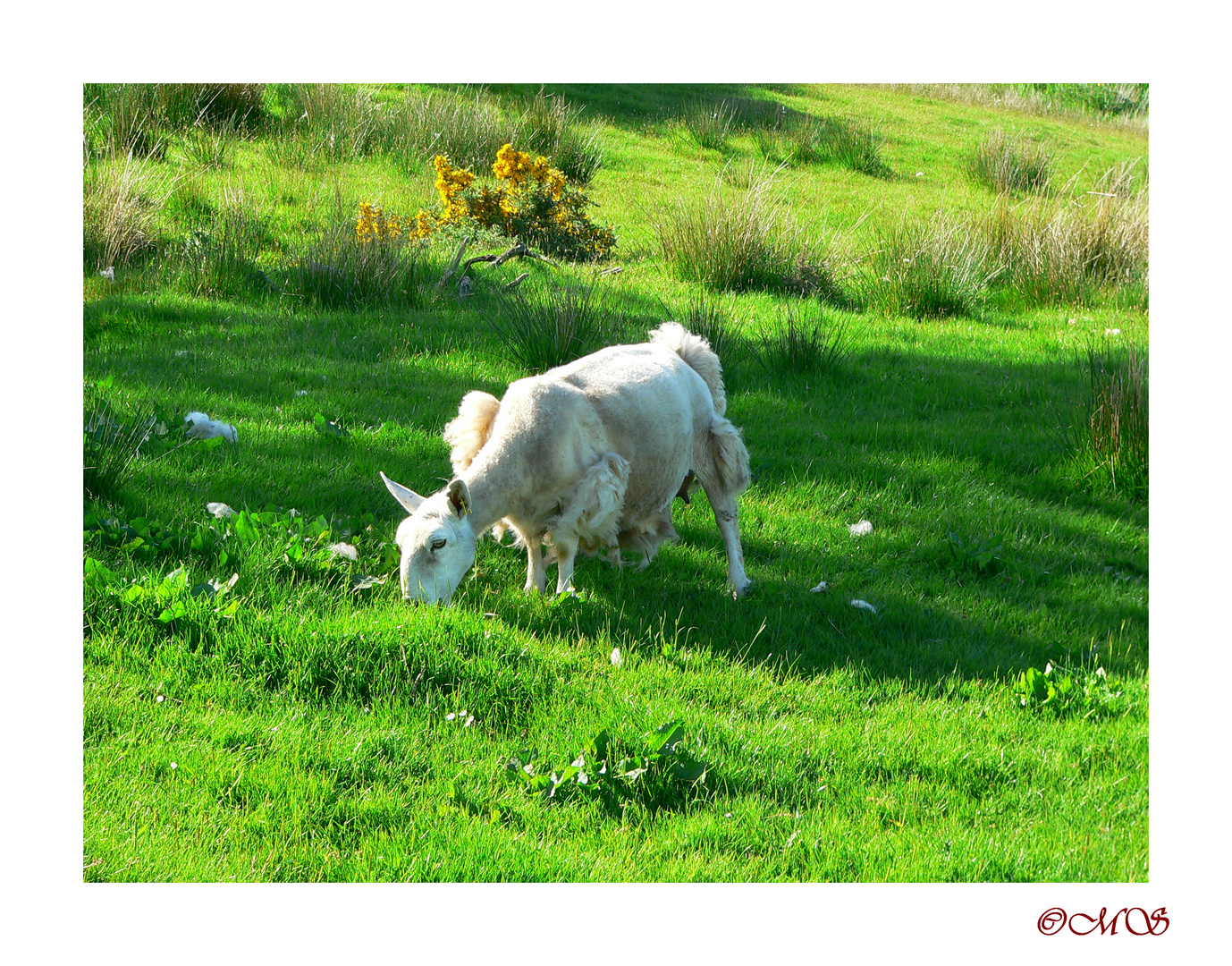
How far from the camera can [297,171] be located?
14930mm

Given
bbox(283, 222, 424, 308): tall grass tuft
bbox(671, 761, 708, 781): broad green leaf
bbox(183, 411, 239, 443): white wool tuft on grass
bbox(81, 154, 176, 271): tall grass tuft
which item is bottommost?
bbox(671, 761, 708, 781): broad green leaf

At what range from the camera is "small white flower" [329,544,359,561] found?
215 inches

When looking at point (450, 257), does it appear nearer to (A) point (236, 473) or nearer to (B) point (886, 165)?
(A) point (236, 473)

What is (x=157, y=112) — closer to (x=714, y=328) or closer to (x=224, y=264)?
(x=224, y=264)

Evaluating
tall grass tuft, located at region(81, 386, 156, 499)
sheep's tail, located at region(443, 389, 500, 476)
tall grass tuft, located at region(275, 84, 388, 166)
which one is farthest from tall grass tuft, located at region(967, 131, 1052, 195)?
tall grass tuft, located at region(81, 386, 156, 499)

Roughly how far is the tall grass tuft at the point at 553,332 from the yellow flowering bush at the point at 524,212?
3.65m

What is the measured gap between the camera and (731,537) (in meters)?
6.08

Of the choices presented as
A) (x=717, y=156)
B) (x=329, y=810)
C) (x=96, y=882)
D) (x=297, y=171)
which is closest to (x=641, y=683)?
(x=329, y=810)

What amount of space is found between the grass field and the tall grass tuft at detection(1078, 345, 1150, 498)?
4cm

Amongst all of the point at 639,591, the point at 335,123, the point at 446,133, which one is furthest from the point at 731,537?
the point at 335,123

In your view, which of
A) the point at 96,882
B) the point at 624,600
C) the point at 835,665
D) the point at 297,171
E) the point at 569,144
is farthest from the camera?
the point at 569,144

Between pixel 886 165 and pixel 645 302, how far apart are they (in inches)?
451

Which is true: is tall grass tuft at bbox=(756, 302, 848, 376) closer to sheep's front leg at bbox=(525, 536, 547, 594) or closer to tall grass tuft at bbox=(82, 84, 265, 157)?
sheep's front leg at bbox=(525, 536, 547, 594)

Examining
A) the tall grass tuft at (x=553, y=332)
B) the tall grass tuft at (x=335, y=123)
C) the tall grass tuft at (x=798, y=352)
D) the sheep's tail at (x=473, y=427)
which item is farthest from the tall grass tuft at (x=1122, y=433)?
the tall grass tuft at (x=335, y=123)
